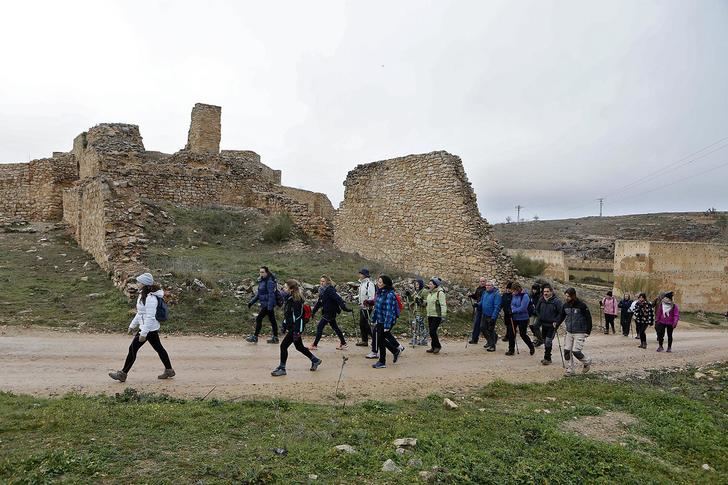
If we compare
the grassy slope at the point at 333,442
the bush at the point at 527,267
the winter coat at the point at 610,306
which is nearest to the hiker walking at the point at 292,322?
the grassy slope at the point at 333,442

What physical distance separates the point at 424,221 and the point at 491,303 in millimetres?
7355

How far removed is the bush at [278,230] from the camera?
20609 mm

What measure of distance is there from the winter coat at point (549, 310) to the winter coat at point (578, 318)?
0.47 metres

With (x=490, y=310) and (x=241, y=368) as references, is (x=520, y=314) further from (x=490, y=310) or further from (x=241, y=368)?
(x=241, y=368)

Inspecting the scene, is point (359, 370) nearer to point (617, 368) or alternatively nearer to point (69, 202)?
point (617, 368)

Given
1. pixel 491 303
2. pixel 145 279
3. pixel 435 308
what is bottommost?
pixel 435 308

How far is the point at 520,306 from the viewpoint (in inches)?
407

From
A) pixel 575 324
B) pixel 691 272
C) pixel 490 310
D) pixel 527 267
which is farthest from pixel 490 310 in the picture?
pixel 691 272

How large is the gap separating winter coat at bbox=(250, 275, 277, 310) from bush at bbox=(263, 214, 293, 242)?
1078 centimetres

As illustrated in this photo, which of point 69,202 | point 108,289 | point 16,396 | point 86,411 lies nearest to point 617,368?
point 86,411

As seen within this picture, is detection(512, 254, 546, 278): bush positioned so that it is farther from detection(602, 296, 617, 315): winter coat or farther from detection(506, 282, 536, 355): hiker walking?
detection(506, 282, 536, 355): hiker walking

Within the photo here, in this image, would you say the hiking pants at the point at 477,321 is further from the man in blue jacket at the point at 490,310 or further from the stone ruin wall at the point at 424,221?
the stone ruin wall at the point at 424,221

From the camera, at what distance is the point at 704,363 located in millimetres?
11094

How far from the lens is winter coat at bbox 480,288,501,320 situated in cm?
1062
